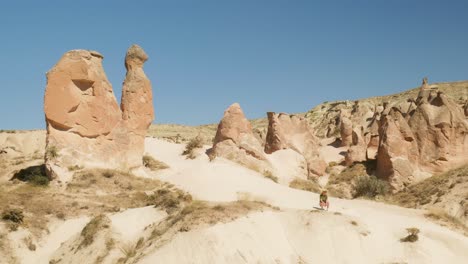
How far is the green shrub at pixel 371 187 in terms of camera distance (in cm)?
2233

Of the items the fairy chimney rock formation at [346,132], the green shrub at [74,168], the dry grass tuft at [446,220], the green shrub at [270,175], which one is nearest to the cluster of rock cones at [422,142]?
the green shrub at [270,175]

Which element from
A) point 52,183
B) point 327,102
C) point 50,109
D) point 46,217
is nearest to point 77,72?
point 50,109

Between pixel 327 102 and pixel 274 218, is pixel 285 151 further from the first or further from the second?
pixel 327 102

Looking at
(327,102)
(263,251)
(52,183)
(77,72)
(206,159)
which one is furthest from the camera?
(327,102)

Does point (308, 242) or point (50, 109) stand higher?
point (50, 109)

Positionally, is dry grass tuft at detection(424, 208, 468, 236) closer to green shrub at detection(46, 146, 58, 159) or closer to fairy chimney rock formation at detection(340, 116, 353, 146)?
green shrub at detection(46, 146, 58, 159)

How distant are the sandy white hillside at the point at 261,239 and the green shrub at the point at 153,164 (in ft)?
25.0

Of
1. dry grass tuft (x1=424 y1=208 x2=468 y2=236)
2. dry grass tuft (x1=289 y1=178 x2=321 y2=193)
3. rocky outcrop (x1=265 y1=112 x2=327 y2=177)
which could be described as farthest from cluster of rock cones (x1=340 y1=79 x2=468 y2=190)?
dry grass tuft (x1=424 y1=208 x2=468 y2=236)

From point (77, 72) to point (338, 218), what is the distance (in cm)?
1289

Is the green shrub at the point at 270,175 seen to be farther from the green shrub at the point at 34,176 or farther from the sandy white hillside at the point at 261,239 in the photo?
the green shrub at the point at 34,176

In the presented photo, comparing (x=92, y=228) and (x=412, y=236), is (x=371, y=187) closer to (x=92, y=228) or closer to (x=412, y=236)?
(x=412, y=236)

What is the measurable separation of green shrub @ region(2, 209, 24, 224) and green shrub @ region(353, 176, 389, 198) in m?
14.3

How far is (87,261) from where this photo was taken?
13797mm

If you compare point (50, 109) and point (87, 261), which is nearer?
point (87, 261)
